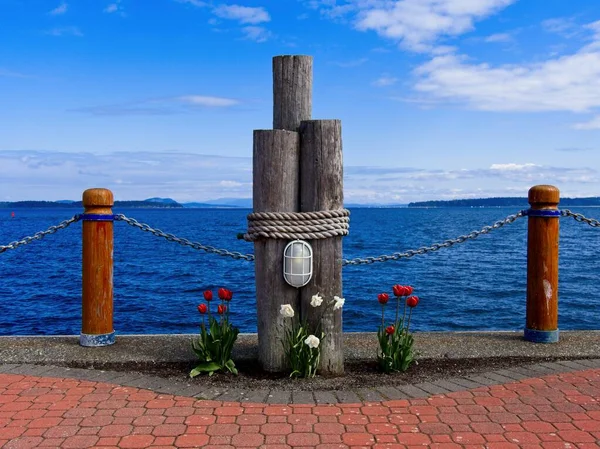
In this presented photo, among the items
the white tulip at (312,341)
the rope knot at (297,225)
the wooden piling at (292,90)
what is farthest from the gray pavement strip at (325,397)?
the wooden piling at (292,90)

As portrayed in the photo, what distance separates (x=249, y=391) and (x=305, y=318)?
2.34ft

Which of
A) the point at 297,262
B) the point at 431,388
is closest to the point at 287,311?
the point at 297,262

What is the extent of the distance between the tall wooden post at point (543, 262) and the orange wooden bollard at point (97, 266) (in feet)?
12.2

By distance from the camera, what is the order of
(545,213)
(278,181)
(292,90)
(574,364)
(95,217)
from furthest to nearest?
(545,213), (95,217), (574,364), (292,90), (278,181)

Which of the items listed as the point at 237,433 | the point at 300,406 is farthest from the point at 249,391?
the point at 237,433

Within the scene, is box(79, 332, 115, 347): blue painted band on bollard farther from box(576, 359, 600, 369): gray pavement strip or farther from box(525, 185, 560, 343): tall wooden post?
box(576, 359, 600, 369): gray pavement strip

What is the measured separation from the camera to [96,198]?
5715 millimetres

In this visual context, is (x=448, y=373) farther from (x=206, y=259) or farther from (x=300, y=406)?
(x=206, y=259)

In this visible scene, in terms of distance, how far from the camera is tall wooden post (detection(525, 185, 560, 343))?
229 inches

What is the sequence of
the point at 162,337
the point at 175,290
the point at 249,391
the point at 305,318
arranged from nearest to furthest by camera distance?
the point at 249,391 → the point at 305,318 → the point at 162,337 → the point at 175,290

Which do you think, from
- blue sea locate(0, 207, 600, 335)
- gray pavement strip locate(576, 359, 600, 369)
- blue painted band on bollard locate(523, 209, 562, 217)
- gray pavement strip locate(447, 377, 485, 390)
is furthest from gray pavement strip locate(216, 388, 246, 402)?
blue sea locate(0, 207, 600, 335)

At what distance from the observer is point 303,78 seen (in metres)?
5.02

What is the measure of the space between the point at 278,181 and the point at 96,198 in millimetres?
1787

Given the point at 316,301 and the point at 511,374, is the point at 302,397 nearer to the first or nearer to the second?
the point at 316,301
